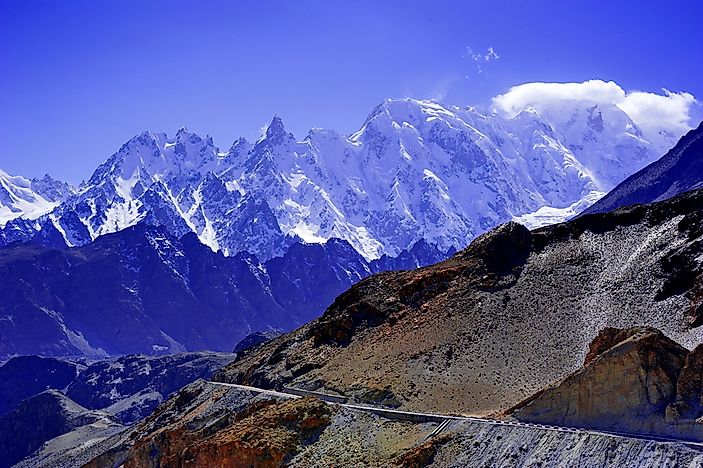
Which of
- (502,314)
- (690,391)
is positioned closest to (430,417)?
(690,391)

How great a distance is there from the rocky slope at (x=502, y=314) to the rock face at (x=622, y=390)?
306 inches

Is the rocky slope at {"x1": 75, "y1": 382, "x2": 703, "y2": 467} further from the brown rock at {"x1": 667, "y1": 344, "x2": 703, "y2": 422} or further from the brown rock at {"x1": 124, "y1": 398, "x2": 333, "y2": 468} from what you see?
the brown rock at {"x1": 667, "y1": 344, "x2": 703, "y2": 422}

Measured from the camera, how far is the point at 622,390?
1853 inches

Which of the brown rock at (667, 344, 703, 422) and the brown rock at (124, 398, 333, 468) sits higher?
the brown rock at (124, 398, 333, 468)

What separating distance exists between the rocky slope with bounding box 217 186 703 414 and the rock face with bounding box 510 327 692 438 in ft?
25.5

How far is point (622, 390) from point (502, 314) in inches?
955

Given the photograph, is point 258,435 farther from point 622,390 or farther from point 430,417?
point 622,390

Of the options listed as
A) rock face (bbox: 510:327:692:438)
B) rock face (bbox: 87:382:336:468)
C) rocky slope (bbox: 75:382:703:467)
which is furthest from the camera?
rock face (bbox: 87:382:336:468)

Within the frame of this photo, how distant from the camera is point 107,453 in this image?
94.1 meters

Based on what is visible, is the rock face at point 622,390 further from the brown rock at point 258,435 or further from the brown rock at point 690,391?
the brown rock at point 258,435

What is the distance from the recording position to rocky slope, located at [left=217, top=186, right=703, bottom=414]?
Result: 6241 cm

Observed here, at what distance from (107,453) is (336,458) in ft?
145

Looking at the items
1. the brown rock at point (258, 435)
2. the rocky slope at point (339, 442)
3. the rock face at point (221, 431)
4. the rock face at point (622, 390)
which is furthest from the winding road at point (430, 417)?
the brown rock at point (258, 435)

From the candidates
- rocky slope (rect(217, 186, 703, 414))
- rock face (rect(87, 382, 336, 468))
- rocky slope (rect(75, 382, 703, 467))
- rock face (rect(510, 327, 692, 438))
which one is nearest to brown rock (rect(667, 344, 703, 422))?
rock face (rect(510, 327, 692, 438))
